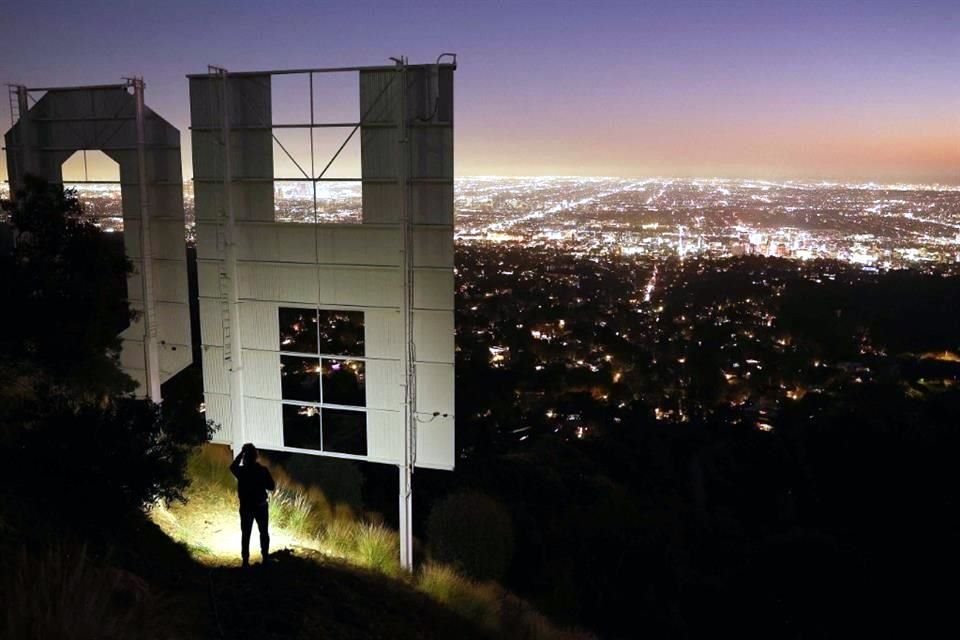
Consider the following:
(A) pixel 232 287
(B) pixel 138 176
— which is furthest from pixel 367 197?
(B) pixel 138 176

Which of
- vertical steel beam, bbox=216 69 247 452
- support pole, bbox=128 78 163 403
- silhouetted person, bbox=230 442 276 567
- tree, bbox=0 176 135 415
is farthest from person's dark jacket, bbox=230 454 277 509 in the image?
support pole, bbox=128 78 163 403

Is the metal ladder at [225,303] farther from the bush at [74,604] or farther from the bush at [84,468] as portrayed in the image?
the bush at [74,604]

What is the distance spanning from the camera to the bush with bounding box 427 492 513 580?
13836mm

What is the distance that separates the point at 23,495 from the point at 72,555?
3.55ft

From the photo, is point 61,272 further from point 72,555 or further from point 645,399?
point 645,399

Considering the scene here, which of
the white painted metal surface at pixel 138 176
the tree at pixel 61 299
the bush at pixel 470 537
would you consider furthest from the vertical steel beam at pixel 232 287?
the bush at pixel 470 537

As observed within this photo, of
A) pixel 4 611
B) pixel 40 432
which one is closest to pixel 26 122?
pixel 40 432

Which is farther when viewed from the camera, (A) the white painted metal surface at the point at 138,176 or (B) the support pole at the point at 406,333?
(A) the white painted metal surface at the point at 138,176

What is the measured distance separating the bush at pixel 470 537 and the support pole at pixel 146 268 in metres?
5.54

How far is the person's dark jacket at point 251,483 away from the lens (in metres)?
6.88

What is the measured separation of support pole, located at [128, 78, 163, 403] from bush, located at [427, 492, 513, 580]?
18.2 feet

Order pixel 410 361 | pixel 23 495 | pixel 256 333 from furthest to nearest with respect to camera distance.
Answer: pixel 256 333 → pixel 410 361 → pixel 23 495

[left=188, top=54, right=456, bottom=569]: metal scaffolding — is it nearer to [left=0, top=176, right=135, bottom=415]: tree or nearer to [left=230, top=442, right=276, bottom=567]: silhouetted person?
[left=0, top=176, right=135, bottom=415]: tree

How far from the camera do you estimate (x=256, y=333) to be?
35.8ft
